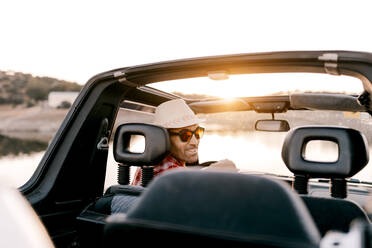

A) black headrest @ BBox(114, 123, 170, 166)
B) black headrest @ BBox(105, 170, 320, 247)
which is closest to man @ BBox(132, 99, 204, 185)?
black headrest @ BBox(114, 123, 170, 166)

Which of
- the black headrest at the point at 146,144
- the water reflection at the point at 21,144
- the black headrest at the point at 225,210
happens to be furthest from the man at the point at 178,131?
the black headrest at the point at 225,210

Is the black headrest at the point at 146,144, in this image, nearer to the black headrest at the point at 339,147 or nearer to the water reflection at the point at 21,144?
the black headrest at the point at 339,147

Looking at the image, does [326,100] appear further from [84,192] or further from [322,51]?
[84,192]

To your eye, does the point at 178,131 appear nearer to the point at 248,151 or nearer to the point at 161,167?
the point at 161,167

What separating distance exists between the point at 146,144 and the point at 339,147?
118cm


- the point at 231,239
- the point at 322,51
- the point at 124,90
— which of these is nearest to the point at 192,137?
the point at 124,90

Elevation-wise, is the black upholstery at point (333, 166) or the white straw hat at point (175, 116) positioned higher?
the white straw hat at point (175, 116)

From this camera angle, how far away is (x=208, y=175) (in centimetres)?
129

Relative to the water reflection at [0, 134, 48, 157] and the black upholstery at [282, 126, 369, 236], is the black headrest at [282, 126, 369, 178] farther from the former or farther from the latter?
the water reflection at [0, 134, 48, 157]

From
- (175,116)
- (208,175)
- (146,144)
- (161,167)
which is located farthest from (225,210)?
(175,116)

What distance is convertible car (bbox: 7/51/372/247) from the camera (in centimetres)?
121

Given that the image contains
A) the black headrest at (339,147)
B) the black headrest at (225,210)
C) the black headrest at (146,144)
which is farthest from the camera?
the black headrest at (146,144)

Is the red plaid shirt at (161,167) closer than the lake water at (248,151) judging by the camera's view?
Yes

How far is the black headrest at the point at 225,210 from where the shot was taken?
1169 millimetres
